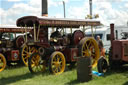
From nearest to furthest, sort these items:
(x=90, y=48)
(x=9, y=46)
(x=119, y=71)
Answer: (x=119, y=71) < (x=90, y=48) < (x=9, y=46)

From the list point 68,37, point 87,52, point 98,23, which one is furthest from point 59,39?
point 98,23

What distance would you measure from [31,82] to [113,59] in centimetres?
275

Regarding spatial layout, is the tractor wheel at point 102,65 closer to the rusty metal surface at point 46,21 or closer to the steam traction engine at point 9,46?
the rusty metal surface at point 46,21

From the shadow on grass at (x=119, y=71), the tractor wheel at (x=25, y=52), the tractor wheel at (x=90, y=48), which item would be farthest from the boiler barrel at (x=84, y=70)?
the tractor wheel at (x=25, y=52)

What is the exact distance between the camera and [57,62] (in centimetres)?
759

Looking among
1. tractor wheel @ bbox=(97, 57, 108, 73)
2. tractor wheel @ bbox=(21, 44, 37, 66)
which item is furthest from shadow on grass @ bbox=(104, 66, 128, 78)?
tractor wheel @ bbox=(21, 44, 37, 66)

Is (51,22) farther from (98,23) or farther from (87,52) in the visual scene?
(98,23)

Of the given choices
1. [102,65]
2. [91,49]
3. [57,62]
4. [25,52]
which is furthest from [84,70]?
[25,52]

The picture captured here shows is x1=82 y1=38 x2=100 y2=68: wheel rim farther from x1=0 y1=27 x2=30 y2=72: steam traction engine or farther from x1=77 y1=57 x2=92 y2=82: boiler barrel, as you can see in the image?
x1=0 y1=27 x2=30 y2=72: steam traction engine

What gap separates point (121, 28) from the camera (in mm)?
16062

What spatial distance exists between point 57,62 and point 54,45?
991 mm

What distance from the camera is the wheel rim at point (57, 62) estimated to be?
292 inches

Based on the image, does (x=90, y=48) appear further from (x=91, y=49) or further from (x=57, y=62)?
(x=57, y=62)

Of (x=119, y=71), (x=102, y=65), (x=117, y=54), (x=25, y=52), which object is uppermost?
(x=117, y=54)
